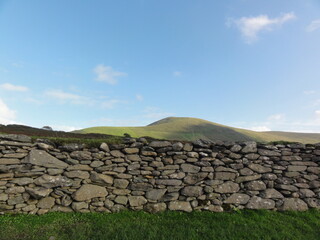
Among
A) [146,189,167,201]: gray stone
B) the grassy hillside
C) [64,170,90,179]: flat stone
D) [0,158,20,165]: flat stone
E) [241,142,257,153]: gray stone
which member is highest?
the grassy hillside

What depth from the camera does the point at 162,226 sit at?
539 cm

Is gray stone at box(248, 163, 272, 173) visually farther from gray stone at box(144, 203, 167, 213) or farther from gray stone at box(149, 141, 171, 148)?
gray stone at box(144, 203, 167, 213)

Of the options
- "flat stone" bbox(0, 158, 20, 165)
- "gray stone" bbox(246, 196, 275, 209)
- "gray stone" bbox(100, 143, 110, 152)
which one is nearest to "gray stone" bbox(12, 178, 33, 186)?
"flat stone" bbox(0, 158, 20, 165)

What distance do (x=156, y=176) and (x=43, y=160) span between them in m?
3.47

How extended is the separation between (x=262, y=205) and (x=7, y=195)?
7.68 m

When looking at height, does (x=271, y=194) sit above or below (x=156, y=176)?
below

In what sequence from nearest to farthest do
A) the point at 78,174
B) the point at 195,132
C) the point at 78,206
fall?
the point at 78,206
the point at 78,174
the point at 195,132

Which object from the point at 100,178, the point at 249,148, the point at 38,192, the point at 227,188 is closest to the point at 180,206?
the point at 227,188

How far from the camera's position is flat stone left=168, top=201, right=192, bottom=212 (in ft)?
21.2

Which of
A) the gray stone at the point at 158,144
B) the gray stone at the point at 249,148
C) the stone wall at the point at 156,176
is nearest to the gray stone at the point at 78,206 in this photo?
the stone wall at the point at 156,176

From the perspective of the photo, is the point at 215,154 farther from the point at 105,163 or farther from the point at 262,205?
the point at 105,163

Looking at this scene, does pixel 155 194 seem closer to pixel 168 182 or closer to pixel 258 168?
pixel 168 182

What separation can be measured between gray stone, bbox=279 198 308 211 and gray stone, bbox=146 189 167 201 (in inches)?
154

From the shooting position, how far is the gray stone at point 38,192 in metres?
5.98
